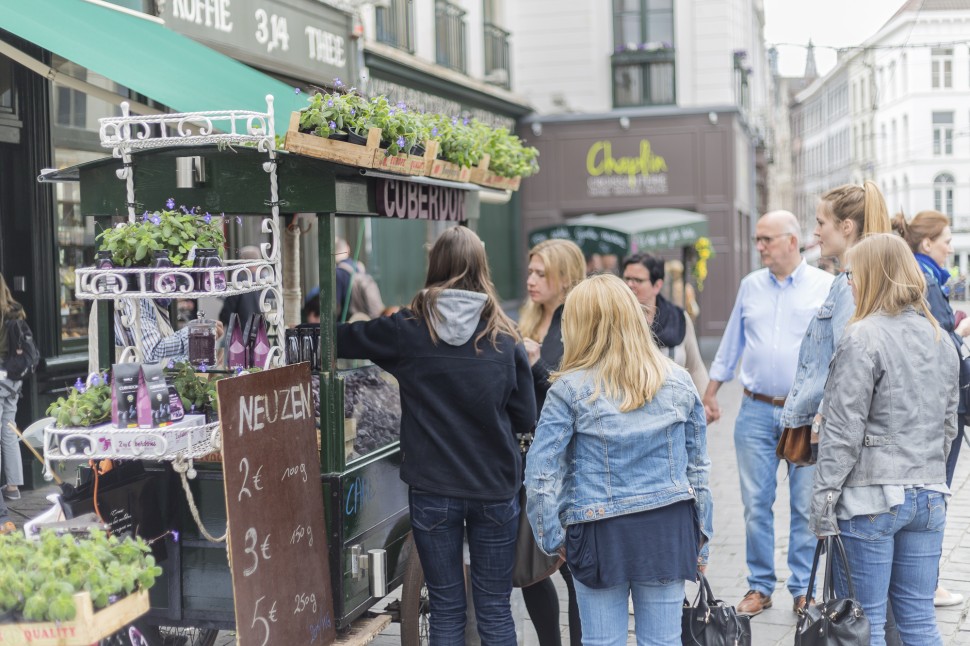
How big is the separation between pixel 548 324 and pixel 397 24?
10389mm

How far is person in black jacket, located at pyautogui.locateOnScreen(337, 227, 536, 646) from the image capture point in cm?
386

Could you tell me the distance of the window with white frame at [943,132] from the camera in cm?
1358

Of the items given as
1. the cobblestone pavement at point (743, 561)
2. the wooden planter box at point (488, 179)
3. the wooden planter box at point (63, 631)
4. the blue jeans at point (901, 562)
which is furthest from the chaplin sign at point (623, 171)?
the wooden planter box at point (63, 631)

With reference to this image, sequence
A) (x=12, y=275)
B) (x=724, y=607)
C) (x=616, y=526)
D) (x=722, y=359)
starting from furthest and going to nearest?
(x=12, y=275) < (x=722, y=359) < (x=724, y=607) < (x=616, y=526)

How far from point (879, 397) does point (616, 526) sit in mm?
1128

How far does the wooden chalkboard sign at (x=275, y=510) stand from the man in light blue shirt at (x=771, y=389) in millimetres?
2480

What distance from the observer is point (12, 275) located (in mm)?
7879

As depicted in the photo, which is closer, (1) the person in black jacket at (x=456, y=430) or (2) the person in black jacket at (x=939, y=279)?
(1) the person in black jacket at (x=456, y=430)

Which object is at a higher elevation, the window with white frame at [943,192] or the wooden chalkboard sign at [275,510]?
the window with white frame at [943,192]

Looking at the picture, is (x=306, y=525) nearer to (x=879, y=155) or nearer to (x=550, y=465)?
(x=550, y=465)

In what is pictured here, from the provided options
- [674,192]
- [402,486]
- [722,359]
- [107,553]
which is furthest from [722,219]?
[107,553]

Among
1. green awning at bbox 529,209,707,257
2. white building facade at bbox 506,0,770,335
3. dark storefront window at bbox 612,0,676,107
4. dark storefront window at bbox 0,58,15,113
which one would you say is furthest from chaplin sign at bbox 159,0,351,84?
dark storefront window at bbox 612,0,676,107

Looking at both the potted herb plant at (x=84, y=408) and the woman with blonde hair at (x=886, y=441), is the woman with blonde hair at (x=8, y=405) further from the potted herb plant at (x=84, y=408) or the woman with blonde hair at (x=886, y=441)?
the woman with blonde hair at (x=886, y=441)

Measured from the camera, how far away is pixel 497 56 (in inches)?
764
